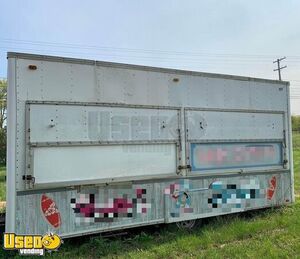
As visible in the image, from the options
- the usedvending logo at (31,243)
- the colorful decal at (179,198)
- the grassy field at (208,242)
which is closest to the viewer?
the usedvending logo at (31,243)

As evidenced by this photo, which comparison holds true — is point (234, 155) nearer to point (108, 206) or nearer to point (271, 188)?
point (271, 188)

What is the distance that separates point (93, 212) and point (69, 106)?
1570 millimetres

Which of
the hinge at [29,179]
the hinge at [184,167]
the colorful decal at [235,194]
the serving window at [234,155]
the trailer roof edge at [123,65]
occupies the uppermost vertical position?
the trailer roof edge at [123,65]

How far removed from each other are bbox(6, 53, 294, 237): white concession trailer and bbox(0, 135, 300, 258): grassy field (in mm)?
276

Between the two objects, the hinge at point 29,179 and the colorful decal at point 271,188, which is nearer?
the hinge at point 29,179

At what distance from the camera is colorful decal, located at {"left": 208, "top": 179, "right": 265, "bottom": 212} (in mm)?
5734

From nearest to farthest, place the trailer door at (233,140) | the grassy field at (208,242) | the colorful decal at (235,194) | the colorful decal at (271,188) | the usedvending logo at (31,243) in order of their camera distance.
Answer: the usedvending logo at (31,243)
the grassy field at (208,242)
the trailer door at (233,140)
the colorful decal at (235,194)
the colorful decal at (271,188)

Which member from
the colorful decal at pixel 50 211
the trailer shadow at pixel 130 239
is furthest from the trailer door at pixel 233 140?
the colorful decal at pixel 50 211

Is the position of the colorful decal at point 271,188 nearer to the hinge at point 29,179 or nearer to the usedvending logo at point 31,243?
Answer: the usedvending logo at point 31,243

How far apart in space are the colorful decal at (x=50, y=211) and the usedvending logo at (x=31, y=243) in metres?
0.16

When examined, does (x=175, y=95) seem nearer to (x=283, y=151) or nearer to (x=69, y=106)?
(x=69, y=106)

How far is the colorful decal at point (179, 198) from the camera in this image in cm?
527

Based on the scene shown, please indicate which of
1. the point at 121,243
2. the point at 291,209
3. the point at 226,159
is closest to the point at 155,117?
the point at 226,159

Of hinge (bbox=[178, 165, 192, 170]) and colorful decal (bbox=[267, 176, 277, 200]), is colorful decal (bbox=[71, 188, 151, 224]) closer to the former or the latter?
hinge (bbox=[178, 165, 192, 170])
